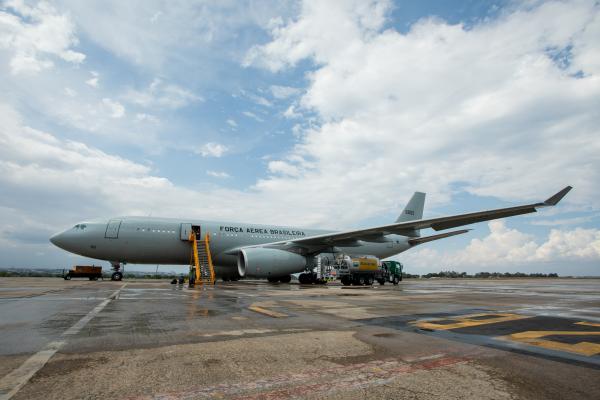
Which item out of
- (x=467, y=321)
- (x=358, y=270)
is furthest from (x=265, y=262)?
(x=467, y=321)

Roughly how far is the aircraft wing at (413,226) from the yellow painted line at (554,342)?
40.0ft

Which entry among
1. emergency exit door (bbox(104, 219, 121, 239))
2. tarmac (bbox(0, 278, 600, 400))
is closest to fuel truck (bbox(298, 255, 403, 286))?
emergency exit door (bbox(104, 219, 121, 239))

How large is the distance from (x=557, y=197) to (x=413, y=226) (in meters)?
6.90

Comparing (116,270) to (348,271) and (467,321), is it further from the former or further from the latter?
(467,321)

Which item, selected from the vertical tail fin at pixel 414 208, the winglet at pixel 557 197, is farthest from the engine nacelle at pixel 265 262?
the vertical tail fin at pixel 414 208

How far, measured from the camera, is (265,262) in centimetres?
2125

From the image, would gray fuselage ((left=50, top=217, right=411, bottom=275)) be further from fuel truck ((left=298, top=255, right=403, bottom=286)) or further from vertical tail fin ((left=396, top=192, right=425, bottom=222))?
vertical tail fin ((left=396, top=192, right=425, bottom=222))

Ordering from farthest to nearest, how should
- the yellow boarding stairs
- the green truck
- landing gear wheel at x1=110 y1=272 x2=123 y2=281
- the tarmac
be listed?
the green truck, landing gear wheel at x1=110 y1=272 x2=123 y2=281, the yellow boarding stairs, the tarmac

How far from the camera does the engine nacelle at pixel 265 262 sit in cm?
2091

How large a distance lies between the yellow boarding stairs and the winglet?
58.5 ft

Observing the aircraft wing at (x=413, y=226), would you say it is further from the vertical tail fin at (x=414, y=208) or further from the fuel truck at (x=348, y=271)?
the vertical tail fin at (x=414, y=208)

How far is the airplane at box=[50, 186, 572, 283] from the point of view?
2097cm

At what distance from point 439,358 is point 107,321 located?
18.0ft

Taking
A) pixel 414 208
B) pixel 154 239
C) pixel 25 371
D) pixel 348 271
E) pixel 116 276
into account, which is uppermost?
pixel 414 208
